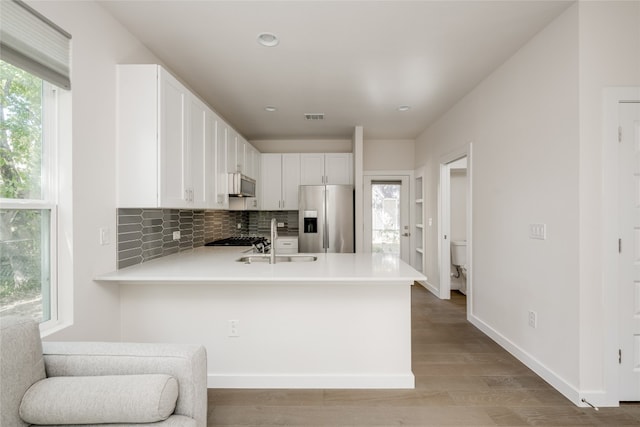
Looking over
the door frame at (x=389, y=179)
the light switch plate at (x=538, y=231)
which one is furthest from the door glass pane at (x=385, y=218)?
the light switch plate at (x=538, y=231)

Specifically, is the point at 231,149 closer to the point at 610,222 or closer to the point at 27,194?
the point at 27,194

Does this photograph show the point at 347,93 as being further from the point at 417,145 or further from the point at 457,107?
the point at 417,145

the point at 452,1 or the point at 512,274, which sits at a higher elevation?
the point at 452,1

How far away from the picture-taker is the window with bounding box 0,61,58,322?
1.55 m

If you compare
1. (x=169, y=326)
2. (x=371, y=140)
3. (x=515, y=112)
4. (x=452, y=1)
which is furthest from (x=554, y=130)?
(x=371, y=140)

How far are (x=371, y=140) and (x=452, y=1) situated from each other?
3.72 m

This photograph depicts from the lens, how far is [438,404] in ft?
6.81

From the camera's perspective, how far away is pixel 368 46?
8.48ft

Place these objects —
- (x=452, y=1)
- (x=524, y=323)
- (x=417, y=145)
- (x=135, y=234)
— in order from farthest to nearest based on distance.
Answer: (x=417, y=145), (x=524, y=323), (x=135, y=234), (x=452, y=1)

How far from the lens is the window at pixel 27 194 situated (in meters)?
1.55

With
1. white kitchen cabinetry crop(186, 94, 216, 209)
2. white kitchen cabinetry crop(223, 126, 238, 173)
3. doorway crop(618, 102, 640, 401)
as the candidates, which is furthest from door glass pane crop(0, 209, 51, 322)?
doorway crop(618, 102, 640, 401)

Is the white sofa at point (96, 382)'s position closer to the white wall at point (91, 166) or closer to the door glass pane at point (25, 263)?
the door glass pane at point (25, 263)

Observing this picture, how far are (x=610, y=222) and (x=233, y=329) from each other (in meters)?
2.58

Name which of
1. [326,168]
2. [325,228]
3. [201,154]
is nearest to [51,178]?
[201,154]
